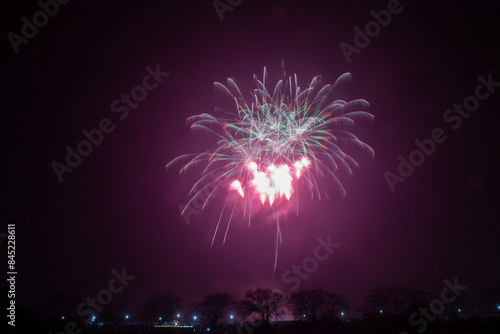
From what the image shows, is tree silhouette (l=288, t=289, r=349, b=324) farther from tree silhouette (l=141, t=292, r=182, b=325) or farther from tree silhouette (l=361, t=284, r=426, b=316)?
tree silhouette (l=141, t=292, r=182, b=325)

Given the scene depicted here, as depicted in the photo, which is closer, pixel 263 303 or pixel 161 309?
pixel 263 303

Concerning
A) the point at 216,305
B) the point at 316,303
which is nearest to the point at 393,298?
the point at 316,303

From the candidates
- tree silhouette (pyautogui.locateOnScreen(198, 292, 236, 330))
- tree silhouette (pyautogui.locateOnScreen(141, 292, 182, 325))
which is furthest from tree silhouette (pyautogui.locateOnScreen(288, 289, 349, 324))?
tree silhouette (pyautogui.locateOnScreen(141, 292, 182, 325))

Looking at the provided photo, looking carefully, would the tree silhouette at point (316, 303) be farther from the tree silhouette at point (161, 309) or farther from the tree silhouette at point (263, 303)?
the tree silhouette at point (161, 309)

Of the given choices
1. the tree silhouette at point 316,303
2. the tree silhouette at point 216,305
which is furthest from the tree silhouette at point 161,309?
the tree silhouette at point 316,303

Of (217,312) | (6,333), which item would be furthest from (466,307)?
(6,333)

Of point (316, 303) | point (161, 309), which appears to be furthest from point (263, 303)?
point (161, 309)

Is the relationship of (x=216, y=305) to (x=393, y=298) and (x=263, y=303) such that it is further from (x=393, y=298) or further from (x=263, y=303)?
(x=393, y=298)

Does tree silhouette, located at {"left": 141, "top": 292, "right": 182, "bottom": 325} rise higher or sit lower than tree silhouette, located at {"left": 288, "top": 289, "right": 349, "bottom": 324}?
higher
